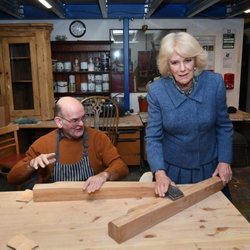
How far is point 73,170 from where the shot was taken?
5.67ft

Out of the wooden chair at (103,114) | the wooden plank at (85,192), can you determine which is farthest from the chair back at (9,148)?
the wooden plank at (85,192)

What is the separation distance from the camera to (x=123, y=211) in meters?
1.19

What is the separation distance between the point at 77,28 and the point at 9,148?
203 cm

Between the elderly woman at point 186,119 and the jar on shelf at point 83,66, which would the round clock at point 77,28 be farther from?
the elderly woman at point 186,119

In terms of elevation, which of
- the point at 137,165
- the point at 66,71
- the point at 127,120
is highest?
the point at 66,71

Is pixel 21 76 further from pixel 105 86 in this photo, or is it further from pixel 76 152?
pixel 76 152

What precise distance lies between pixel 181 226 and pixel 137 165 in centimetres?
285

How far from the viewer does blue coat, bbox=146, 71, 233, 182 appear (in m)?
1.39

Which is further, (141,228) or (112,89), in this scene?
(112,89)

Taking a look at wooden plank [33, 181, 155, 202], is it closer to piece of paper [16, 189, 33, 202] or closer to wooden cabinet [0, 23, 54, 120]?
piece of paper [16, 189, 33, 202]

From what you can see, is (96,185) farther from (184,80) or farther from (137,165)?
(137,165)

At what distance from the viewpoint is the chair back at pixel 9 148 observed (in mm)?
2973

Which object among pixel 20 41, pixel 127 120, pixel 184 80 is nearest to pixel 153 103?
pixel 184 80

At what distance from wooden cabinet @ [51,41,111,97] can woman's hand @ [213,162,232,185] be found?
10.0 ft
